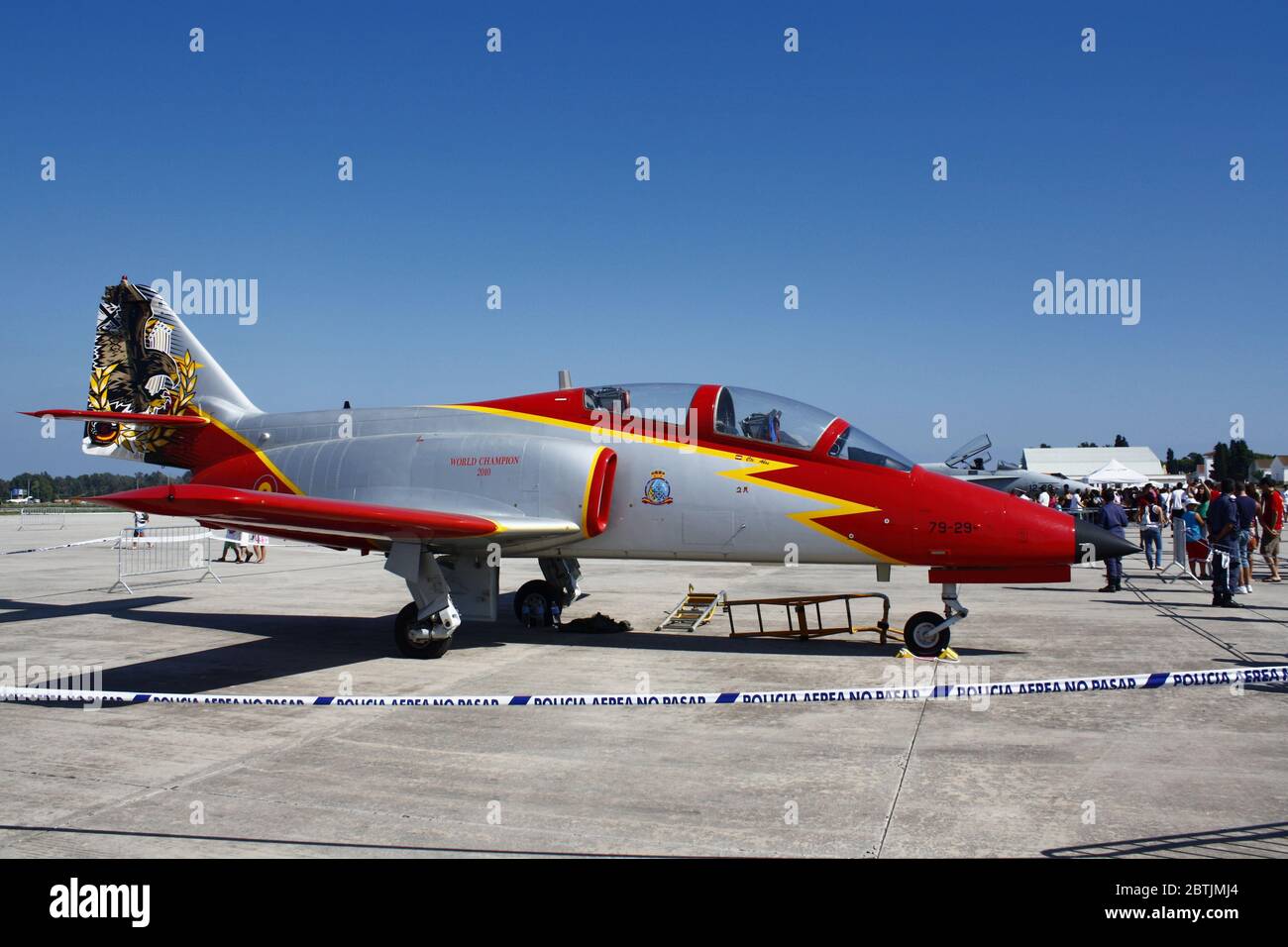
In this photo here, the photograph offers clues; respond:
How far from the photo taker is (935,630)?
30.4 feet

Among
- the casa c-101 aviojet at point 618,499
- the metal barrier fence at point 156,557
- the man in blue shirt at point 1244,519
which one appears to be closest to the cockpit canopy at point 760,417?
the casa c-101 aviojet at point 618,499

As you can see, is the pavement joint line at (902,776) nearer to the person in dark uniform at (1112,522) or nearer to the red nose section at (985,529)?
the red nose section at (985,529)

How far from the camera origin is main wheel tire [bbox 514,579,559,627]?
11883mm

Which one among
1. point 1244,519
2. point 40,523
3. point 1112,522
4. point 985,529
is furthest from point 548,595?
point 40,523

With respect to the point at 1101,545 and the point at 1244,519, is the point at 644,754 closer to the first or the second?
the point at 1101,545

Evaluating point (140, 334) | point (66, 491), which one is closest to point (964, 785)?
point (140, 334)

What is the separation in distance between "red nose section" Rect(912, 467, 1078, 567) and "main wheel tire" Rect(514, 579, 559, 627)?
5025 millimetres

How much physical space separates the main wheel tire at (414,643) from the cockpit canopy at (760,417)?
10.2ft

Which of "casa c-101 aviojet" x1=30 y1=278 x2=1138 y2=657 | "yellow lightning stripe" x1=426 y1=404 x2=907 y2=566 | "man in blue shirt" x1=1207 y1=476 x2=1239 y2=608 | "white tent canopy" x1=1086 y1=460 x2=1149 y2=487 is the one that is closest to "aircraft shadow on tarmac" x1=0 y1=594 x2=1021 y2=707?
"casa c-101 aviojet" x1=30 y1=278 x2=1138 y2=657

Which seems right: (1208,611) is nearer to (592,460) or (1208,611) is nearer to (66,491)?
(592,460)

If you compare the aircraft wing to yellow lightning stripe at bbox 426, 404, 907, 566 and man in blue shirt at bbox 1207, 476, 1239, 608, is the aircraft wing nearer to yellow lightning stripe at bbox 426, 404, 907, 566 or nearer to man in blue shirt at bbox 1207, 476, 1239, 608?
yellow lightning stripe at bbox 426, 404, 907, 566

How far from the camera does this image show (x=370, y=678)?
862 cm

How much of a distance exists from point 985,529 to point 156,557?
2235 cm

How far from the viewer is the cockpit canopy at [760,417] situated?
368 inches
